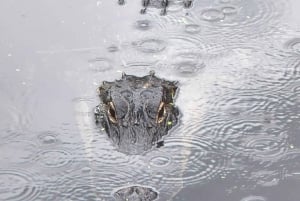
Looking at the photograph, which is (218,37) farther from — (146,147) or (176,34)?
(146,147)

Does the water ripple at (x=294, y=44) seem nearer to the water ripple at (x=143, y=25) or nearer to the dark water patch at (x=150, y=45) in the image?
the dark water patch at (x=150, y=45)

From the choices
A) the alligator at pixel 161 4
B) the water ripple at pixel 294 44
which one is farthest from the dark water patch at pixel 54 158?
the water ripple at pixel 294 44

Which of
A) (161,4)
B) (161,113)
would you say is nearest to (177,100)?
(161,113)

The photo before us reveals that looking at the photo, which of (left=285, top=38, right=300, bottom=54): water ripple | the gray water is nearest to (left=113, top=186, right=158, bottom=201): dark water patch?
the gray water

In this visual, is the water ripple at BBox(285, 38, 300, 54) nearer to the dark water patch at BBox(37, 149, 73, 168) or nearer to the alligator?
the alligator

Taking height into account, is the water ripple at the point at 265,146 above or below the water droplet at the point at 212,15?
below

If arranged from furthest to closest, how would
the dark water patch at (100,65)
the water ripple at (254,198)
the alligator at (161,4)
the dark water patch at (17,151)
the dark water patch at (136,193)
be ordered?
the alligator at (161,4)
the dark water patch at (100,65)
the dark water patch at (17,151)
the water ripple at (254,198)
the dark water patch at (136,193)
